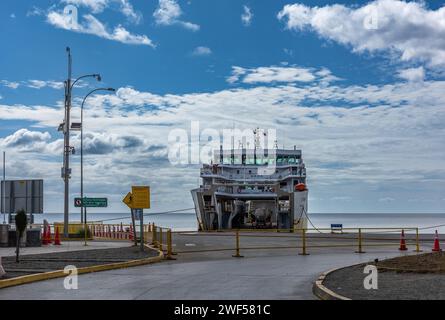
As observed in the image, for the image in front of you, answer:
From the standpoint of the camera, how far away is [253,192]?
5816 centimetres

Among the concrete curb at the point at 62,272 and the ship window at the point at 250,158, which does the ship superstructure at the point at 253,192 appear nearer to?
the ship window at the point at 250,158

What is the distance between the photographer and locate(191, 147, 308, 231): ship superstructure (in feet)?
184

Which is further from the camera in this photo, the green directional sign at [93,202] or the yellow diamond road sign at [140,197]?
the green directional sign at [93,202]

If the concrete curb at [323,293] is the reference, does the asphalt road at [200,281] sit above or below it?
below

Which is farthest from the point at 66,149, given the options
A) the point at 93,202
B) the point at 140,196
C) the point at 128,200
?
the point at 140,196

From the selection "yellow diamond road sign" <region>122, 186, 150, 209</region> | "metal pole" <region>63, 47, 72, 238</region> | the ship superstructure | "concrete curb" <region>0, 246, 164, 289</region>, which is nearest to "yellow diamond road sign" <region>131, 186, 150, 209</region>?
"yellow diamond road sign" <region>122, 186, 150, 209</region>

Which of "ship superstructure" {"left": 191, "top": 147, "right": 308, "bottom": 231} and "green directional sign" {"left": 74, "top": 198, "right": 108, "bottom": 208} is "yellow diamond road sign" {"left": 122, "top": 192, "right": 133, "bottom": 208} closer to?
"green directional sign" {"left": 74, "top": 198, "right": 108, "bottom": 208}

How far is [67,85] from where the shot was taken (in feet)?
116

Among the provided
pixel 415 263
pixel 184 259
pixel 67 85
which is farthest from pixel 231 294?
pixel 67 85

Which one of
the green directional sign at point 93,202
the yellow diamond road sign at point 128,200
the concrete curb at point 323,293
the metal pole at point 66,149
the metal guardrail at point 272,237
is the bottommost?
the metal guardrail at point 272,237

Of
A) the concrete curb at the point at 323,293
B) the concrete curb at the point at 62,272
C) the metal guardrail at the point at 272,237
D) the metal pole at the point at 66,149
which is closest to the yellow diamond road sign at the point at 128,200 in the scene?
the metal guardrail at the point at 272,237

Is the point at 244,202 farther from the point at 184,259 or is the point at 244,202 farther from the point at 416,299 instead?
the point at 416,299

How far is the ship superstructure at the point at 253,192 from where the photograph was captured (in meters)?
56.0
